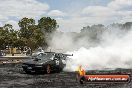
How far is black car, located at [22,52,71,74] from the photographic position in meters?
22.4

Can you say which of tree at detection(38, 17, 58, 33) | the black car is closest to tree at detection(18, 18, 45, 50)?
tree at detection(38, 17, 58, 33)

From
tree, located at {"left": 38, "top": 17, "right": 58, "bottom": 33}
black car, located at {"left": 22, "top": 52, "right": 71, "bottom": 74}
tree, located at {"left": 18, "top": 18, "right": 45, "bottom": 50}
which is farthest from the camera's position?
tree, located at {"left": 38, "top": 17, "right": 58, "bottom": 33}

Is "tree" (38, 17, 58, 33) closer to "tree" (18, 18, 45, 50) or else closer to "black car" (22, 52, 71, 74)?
"tree" (18, 18, 45, 50)

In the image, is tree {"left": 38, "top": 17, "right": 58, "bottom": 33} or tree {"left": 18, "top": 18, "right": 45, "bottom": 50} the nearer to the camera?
tree {"left": 18, "top": 18, "right": 45, "bottom": 50}

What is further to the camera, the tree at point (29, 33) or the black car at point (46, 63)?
the tree at point (29, 33)

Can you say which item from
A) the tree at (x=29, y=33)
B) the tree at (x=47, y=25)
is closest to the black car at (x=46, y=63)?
the tree at (x=29, y=33)

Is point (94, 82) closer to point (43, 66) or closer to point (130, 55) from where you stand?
point (43, 66)

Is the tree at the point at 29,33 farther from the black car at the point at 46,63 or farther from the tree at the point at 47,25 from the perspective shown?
the black car at the point at 46,63

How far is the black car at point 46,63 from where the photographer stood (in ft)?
73.4

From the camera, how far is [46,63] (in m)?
22.8

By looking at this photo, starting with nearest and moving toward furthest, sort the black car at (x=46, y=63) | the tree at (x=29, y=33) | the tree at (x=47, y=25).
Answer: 1. the black car at (x=46, y=63)
2. the tree at (x=29, y=33)
3. the tree at (x=47, y=25)

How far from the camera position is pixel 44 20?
102250mm

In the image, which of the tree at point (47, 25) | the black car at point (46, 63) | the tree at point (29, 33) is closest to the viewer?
the black car at point (46, 63)

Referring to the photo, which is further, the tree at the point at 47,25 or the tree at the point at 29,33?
the tree at the point at 47,25
